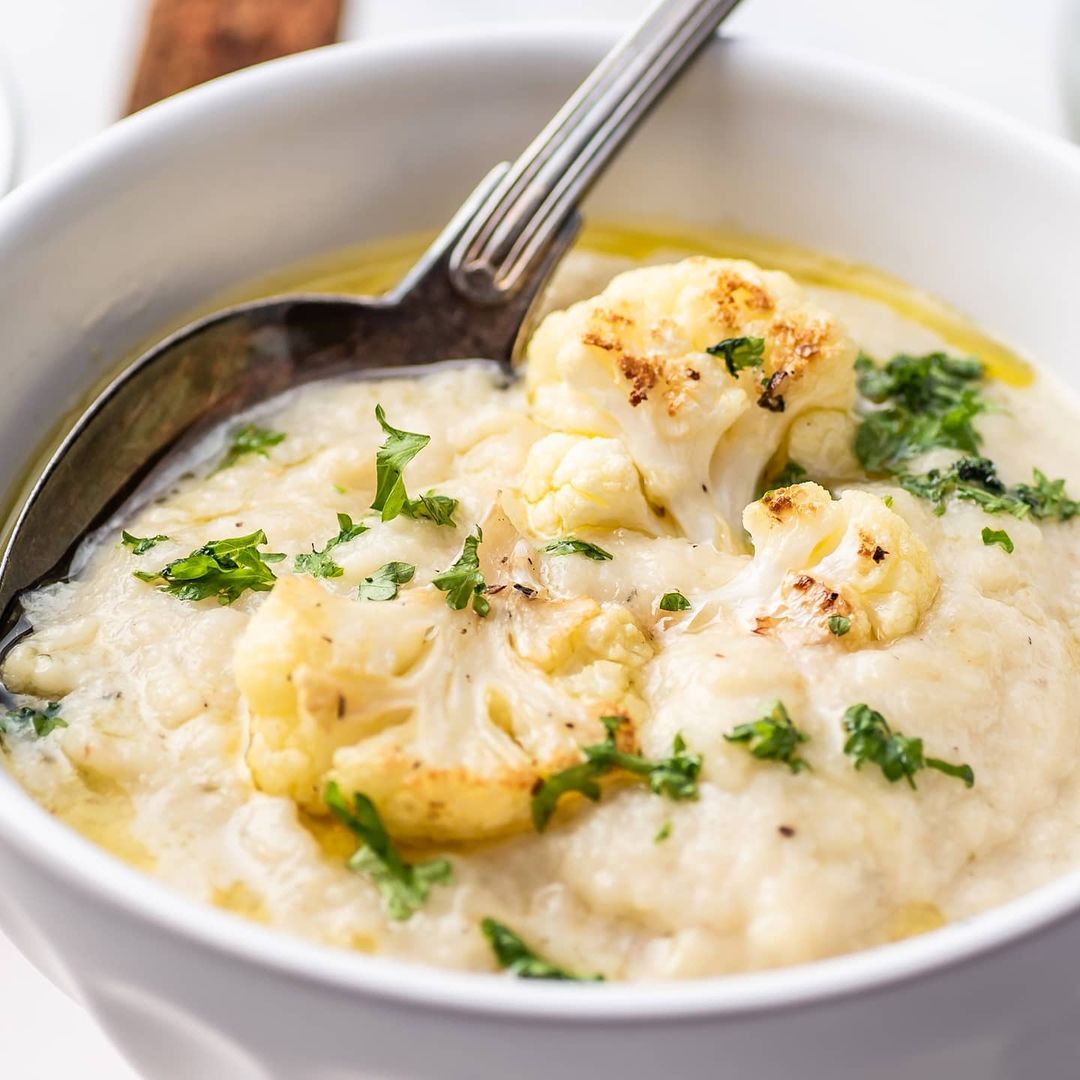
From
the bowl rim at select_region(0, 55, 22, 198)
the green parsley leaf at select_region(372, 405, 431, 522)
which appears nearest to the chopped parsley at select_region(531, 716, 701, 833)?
the green parsley leaf at select_region(372, 405, 431, 522)

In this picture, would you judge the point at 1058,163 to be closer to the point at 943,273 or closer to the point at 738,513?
the point at 943,273

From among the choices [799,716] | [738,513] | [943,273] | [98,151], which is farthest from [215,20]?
[799,716]

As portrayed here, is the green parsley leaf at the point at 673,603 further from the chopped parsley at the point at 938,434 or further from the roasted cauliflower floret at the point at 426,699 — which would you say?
the chopped parsley at the point at 938,434

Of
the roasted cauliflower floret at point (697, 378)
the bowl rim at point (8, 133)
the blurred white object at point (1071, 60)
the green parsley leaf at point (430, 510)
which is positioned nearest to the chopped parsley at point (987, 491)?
the roasted cauliflower floret at point (697, 378)

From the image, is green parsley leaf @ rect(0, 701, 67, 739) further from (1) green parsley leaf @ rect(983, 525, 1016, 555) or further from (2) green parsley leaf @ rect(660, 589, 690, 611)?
(1) green parsley leaf @ rect(983, 525, 1016, 555)

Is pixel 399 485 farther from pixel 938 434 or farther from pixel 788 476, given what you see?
pixel 938 434
